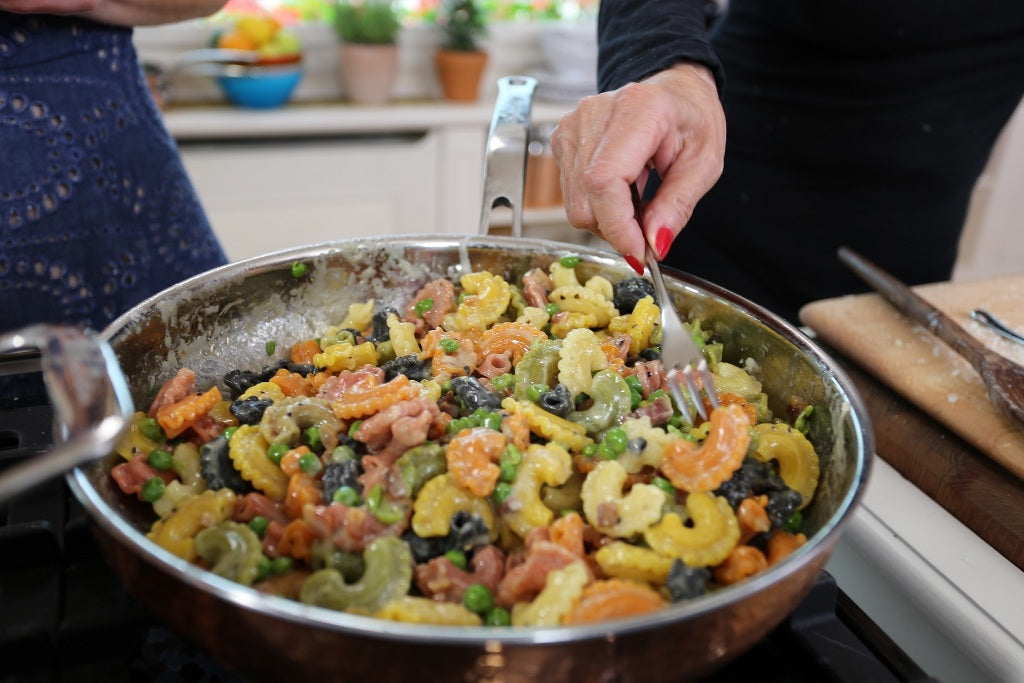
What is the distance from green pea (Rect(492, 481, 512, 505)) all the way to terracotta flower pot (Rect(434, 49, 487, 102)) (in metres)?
2.58

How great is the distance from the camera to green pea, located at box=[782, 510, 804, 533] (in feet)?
2.81

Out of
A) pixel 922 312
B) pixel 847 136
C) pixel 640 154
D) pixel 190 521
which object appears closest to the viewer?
pixel 190 521

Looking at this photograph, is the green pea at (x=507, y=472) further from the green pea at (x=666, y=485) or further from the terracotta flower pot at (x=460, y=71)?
the terracotta flower pot at (x=460, y=71)

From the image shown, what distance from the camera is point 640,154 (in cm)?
100

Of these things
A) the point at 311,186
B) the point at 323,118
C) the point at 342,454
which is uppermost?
the point at 342,454

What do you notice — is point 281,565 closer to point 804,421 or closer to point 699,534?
point 699,534

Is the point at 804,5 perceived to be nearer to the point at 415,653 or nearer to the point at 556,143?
the point at 556,143

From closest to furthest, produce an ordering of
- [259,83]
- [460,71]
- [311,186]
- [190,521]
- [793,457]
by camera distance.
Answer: [190,521] → [793,457] → [259,83] → [311,186] → [460,71]

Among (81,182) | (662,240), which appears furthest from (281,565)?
(81,182)

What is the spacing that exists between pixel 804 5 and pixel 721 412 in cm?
110

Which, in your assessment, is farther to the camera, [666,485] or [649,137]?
[649,137]

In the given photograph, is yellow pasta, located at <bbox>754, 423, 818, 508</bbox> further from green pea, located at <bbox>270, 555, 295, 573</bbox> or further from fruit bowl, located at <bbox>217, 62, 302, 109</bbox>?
fruit bowl, located at <bbox>217, 62, 302, 109</bbox>

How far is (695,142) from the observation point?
1.08 m

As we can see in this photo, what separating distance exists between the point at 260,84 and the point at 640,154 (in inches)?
86.8
